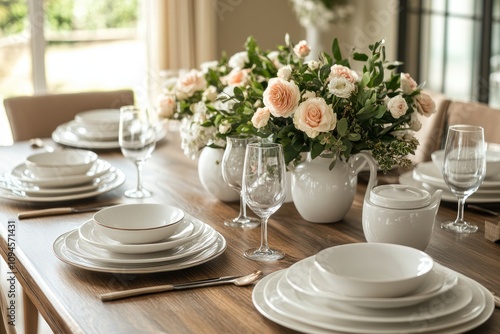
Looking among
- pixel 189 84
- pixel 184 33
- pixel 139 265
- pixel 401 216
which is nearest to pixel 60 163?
pixel 189 84

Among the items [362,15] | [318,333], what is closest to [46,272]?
[318,333]

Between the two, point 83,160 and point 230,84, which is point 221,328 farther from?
point 83,160

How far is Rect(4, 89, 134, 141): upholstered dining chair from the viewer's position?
2840mm

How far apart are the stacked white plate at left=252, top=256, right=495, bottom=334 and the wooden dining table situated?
0.03m

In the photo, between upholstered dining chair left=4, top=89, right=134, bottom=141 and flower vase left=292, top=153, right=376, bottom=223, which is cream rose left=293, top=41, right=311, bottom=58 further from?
upholstered dining chair left=4, top=89, right=134, bottom=141

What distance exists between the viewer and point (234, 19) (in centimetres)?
478

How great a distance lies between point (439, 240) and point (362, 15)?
10.5 feet

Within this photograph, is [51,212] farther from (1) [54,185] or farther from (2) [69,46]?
(2) [69,46]

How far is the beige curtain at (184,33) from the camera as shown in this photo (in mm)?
4434

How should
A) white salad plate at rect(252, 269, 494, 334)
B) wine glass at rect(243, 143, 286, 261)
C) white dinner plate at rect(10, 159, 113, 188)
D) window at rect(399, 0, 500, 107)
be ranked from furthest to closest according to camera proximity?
window at rect(399, 0, 500, 107), white dinner plate at rect(10, 159, 113, 188), wine glass at rect(243, 143, 286, 261), white salad plate at rect(252, 269, 494, 334)

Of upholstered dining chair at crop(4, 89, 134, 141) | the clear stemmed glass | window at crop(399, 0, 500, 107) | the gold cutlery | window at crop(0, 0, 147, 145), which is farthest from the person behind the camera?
window at crop(0, 0, 147, 145)

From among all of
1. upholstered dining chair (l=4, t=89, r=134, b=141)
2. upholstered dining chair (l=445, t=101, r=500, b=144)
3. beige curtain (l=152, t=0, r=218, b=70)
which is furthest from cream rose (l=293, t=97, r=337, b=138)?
beige curtain (l=152, t=0, r=218, b=70)

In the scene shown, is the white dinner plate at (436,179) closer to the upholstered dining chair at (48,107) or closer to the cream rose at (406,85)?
the cream rose at (406,85)


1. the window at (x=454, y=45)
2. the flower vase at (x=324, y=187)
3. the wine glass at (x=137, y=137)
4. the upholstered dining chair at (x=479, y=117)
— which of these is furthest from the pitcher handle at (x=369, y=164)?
the window at (x=454, y=45)
